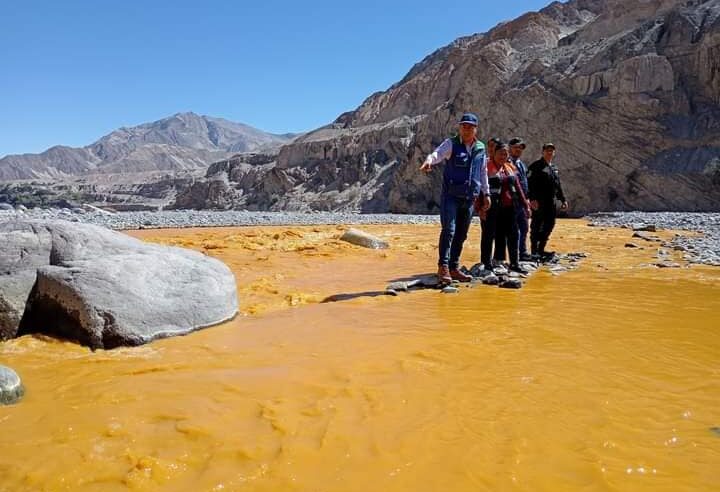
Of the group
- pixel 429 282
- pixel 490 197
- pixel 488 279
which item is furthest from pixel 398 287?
pixel 490 197

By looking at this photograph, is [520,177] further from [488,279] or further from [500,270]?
[488,279]

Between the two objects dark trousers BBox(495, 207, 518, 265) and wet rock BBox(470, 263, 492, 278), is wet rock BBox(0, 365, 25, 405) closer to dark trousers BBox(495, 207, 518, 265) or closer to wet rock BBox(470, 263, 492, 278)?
wet rock BBox(470, 263, 492, 278)

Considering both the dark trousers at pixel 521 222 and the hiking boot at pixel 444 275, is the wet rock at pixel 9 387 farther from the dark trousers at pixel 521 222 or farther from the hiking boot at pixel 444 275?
the dark trousers at pixel 521 222

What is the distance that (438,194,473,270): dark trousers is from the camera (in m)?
5.51

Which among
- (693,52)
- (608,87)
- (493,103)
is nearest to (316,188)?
(493,103)

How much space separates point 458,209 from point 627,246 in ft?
18.1

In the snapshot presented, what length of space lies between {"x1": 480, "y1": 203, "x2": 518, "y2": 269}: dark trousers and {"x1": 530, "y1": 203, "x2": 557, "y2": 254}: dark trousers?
1.16m

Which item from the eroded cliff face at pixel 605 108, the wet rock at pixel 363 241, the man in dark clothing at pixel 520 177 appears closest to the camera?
the man in dark clothing at pixel 520 177

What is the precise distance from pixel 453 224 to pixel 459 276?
2.17 feet

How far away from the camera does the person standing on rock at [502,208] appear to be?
249 inches

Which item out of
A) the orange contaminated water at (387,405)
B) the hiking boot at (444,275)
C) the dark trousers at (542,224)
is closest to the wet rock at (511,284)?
the hiking boot at (444,275)

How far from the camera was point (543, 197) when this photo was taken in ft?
24.7

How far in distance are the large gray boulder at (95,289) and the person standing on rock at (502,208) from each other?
11.8 ft

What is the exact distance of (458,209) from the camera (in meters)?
5.69
